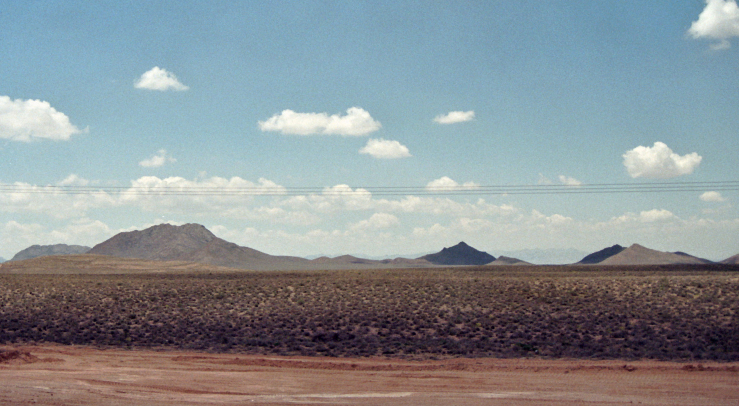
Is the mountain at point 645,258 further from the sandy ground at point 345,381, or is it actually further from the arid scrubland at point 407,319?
the sandy ground at point 345,381

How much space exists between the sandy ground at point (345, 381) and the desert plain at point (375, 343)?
7 centimetres

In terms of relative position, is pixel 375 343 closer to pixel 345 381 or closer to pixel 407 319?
pixel 407 319

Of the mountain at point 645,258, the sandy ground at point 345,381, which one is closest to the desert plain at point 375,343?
the sandy ground at point 345,381

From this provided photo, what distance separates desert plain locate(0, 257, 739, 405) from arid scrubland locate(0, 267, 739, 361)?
141 mm

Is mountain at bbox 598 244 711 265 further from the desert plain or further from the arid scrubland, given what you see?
the arid scrubland

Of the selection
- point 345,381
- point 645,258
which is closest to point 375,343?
point 345,381

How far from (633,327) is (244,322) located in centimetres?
2145

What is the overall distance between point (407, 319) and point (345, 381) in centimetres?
1379

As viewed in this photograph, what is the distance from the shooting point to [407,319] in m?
34.0

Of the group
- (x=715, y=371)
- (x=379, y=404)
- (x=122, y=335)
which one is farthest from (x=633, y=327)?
(x=122, y=335)

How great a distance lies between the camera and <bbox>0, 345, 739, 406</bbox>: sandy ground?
17.2 m

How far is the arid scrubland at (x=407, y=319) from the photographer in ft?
94.1

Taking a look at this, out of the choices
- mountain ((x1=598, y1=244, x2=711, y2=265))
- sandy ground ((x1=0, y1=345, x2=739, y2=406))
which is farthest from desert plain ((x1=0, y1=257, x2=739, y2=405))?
mountain ((x1=598, y1=244, x2=711, y2=265))

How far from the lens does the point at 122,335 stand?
32.1 meters
